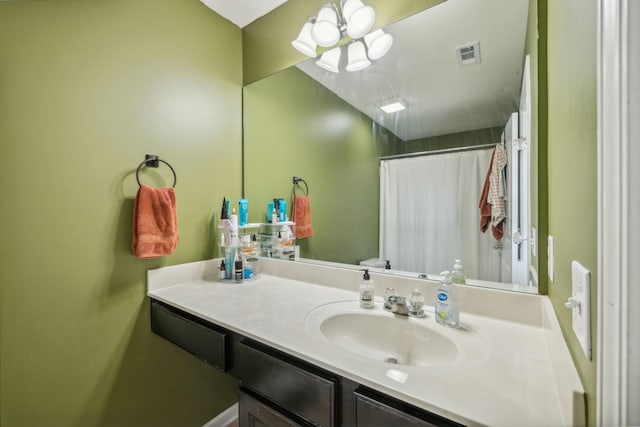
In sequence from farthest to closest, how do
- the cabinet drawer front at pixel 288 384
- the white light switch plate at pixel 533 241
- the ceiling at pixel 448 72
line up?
the ceiling at pixel 448 72 < the white light switch plate at pixel 533 241 < the cabinet drawer front at pixel 288 384

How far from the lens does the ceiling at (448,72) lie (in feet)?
3.44

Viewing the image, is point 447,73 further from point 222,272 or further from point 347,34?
point 222,272

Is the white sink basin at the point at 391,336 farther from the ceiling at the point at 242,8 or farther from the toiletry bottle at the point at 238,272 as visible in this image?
the ceiling at the point at 242,8

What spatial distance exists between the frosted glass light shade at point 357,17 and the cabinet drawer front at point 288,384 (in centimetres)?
140

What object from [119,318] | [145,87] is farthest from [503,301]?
[145,87]

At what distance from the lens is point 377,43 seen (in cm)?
131

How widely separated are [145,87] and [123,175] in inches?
17.1

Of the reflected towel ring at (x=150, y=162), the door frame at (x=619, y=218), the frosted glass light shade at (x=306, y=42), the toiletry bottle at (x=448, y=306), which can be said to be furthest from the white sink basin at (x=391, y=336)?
the frosted glass light shade at (x=306, y=42)

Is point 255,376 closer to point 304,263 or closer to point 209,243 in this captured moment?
point 304,263

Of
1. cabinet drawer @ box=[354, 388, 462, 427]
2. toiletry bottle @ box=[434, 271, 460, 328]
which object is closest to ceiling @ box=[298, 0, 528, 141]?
toiletry bottle @ box=[434, 271, 460, 328]

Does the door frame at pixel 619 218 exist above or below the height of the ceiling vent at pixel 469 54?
below

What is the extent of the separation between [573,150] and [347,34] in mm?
1175

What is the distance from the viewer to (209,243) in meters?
1.55

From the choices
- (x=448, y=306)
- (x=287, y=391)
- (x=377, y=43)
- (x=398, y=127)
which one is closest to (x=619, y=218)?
(x=448, y=306)
